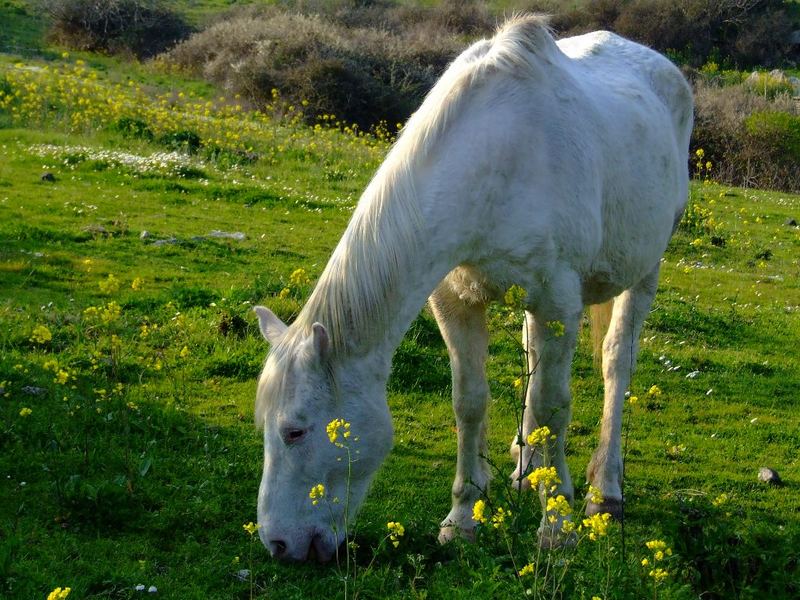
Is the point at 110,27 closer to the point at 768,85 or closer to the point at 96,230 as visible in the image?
the point at 96,230

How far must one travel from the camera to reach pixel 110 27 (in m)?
31.0

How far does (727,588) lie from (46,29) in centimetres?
3154

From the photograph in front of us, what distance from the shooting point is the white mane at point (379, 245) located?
4195 mm

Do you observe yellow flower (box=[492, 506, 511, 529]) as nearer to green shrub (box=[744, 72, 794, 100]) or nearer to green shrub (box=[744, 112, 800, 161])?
green shrub (box=[744, 112, 800, 161])

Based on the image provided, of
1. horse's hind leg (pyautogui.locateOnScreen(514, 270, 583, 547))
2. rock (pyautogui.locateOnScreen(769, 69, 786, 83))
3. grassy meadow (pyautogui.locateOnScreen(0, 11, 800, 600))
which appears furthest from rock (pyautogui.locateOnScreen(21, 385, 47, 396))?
rock (pyautogui.locateOnScreen(769, 69, 786, 83))

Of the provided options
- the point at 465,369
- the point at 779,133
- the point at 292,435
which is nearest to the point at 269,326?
the point at 292,435

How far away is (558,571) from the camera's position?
4027 mm

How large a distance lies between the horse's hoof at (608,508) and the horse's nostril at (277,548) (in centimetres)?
228

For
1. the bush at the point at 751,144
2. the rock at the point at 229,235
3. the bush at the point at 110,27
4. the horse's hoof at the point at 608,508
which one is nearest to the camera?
the horse's hoof at the point at 608,508

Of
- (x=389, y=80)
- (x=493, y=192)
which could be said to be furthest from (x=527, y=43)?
(x=389, y=80)

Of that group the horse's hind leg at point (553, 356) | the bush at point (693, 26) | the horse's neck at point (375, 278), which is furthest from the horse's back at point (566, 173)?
the bush at point (693, 26)

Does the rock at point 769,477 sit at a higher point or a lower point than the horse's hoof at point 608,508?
lower

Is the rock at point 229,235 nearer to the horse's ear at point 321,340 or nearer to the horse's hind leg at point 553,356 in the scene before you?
the horse's hind leg at point 553,356

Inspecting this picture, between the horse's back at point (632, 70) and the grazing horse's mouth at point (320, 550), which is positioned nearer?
the grazing horse's mouth at point (320, 550)
